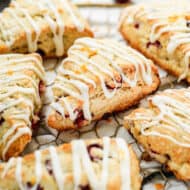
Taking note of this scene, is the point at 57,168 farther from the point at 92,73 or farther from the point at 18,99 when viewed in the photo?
the point at 92,73

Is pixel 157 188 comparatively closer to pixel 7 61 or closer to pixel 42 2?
pixel 7 61

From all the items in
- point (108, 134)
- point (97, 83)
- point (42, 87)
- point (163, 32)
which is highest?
point (163, 32)

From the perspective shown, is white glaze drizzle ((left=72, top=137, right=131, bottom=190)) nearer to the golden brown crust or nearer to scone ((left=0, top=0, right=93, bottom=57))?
the golden brown crust

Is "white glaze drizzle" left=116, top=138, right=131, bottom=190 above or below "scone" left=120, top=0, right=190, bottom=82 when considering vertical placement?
below

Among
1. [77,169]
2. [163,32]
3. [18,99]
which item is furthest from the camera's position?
[163,32]

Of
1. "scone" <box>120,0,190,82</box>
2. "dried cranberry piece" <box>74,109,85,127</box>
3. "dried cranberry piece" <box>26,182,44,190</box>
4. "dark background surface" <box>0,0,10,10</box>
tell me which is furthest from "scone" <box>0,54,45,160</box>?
"dark background surface" <box>0,0,10,10</box>

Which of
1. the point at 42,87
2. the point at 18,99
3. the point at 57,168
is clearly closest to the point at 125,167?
the point at 57,168

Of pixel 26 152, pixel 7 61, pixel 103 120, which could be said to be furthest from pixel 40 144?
pixel 7 61
